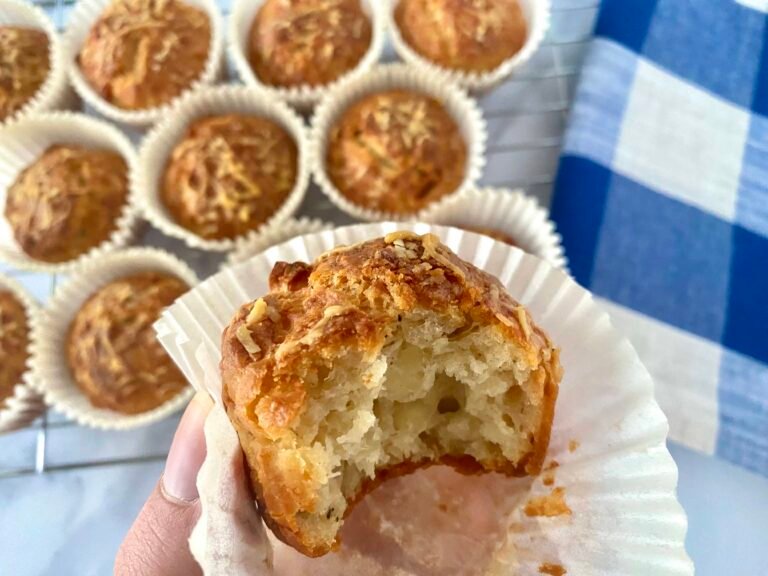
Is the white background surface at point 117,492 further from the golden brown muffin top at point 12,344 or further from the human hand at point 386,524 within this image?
the human hand at point 386,524

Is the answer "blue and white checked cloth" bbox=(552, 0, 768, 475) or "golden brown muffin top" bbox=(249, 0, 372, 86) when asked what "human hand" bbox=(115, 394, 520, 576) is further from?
"golden brown muffin top" bbox=(249, 0, 372, 86)

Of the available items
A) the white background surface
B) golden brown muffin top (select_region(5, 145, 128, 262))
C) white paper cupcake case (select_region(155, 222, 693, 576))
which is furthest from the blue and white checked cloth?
golden brown muffin top (select_region(5, 145, 128, 262))

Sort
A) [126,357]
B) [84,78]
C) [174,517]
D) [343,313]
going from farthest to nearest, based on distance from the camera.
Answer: [84,78], [126,357], [174,517], [343,313]

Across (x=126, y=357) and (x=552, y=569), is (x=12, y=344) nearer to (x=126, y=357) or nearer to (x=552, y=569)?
(x=126, y=357)

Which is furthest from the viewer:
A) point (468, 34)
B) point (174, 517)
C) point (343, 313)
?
point (468, 34)

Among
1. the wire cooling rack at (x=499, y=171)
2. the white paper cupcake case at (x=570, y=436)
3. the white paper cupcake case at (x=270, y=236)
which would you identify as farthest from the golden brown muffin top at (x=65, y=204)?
the white paper cupcake case at (x=570, y=436)

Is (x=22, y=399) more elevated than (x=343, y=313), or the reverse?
(x=343, y=313)

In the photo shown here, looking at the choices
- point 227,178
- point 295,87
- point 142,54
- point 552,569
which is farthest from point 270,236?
point 552,569
